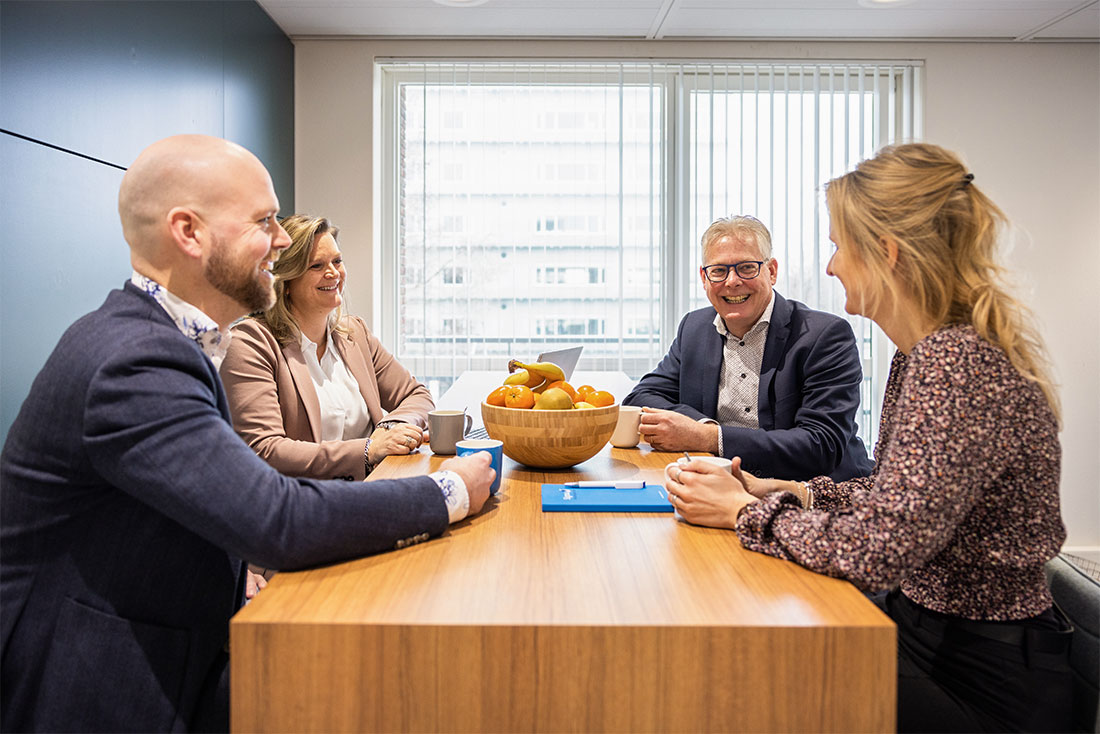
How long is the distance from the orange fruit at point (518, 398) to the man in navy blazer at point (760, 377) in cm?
44

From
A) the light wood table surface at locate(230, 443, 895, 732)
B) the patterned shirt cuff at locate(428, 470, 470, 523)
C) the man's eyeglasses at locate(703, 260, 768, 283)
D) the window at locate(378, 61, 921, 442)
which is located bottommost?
the light wood table surface at locate(230, 443, 895, 732)

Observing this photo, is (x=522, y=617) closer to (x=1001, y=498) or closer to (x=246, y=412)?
(x=1001, y=498)

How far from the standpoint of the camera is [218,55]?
3.06 metres

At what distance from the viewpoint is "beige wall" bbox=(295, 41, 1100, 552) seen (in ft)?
13.4

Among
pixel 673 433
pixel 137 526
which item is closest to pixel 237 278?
pixel 137 526

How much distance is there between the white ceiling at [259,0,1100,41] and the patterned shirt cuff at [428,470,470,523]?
2.86 m

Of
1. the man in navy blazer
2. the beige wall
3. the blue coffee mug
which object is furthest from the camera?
the beige wall

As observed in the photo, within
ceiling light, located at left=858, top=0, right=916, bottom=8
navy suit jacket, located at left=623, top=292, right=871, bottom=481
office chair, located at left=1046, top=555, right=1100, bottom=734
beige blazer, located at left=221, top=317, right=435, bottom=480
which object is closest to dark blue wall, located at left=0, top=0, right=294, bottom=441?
beige blazer, located at left=221, top=317, right=435, bottom=480

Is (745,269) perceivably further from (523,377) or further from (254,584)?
(254,584)

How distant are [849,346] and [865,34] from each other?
98.1 inches

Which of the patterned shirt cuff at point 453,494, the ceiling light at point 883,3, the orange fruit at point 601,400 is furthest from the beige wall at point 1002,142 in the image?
the patterned shirt cuff at point 453,494

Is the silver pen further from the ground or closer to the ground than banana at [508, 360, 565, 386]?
closer to the ground

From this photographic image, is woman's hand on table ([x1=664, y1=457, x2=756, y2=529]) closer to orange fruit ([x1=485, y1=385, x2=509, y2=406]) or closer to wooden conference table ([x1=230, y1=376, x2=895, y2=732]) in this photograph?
wooden conference table ([x1=230, y1=376, x2=895, y2=732])

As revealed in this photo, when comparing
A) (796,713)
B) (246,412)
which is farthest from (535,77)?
(796,713)
